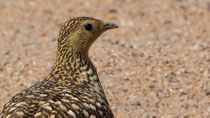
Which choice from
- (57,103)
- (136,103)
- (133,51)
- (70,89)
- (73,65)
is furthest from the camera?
(133,51)

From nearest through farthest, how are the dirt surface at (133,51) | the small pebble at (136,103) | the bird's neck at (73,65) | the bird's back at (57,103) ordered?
1. the bird's back at (57,103)
2. the bird's neck at (73,65)
3. the small pebble at (136,103)
4. the dirt surface at (133,51)

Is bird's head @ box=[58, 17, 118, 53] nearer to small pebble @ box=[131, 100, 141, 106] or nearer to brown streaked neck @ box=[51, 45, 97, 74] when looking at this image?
brown streaked neck @ box=[51, 45, 97, 74]

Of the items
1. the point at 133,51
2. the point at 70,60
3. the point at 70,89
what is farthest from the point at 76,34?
the point at 133,51

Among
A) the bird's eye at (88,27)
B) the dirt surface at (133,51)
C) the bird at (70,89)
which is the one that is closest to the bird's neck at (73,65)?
the bird at (70,89)

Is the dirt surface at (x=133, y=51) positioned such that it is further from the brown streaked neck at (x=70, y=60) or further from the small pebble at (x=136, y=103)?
the brown streaked neck at (x=70, y=60)

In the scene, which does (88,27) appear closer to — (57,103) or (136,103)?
(57,103)

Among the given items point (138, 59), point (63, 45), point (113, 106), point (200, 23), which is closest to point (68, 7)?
point (200, 23)

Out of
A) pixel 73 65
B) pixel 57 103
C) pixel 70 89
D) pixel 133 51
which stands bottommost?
pixel 57 103
